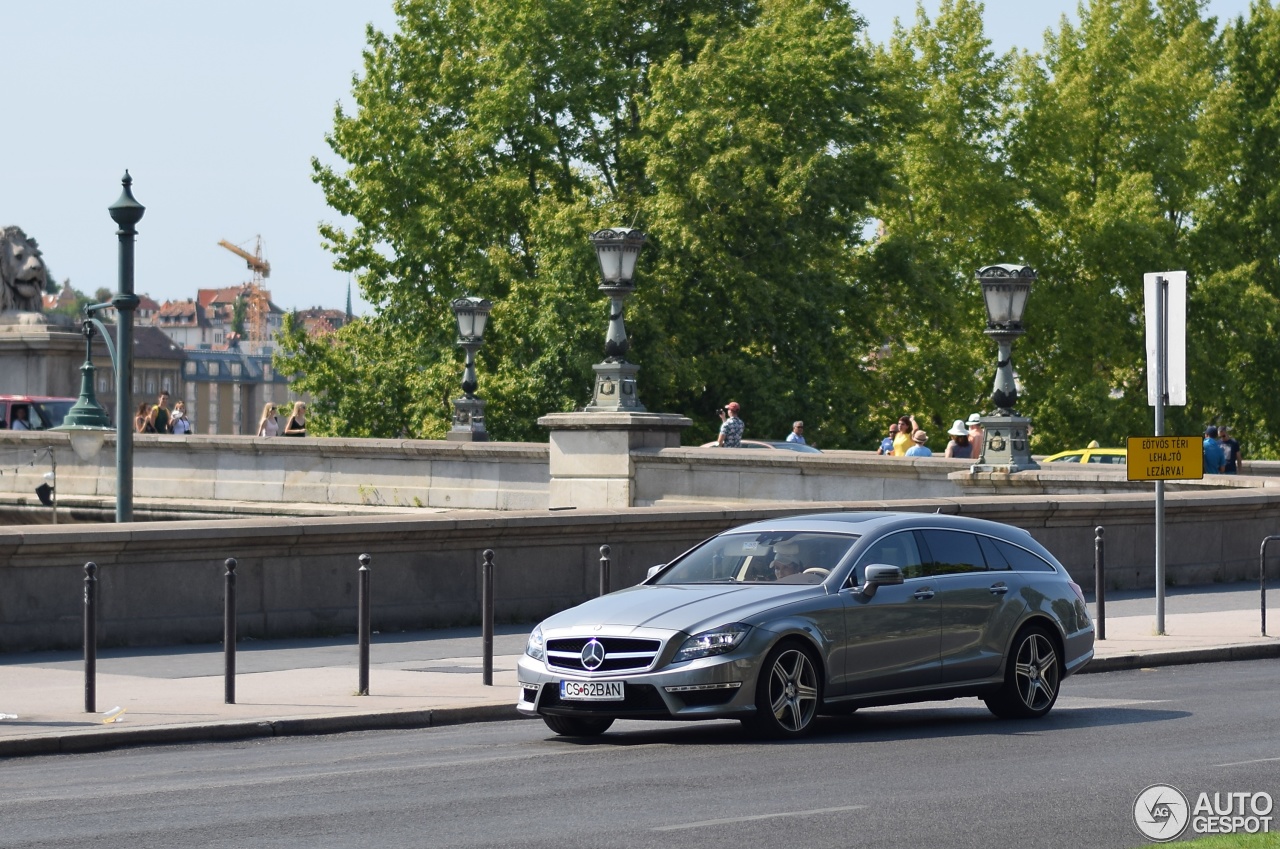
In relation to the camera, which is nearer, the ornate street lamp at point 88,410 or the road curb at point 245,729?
the road curb at point 245,729

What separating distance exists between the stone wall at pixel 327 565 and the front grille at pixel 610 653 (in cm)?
632

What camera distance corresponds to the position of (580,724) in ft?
41.7

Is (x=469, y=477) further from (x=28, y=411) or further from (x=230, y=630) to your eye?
(x=230, y=630)

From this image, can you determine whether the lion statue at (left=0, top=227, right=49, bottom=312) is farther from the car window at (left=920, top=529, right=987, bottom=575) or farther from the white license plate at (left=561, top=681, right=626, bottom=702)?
the white license plate at (left=561, top=681, right=626, bottom=702)

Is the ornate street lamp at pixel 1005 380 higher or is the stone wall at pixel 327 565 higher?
the ornate street lamp at pixel 1005 380

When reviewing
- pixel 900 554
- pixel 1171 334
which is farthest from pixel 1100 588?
pixel 900 554

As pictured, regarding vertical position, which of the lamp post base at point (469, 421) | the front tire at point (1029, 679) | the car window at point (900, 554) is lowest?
the front tire at point (1029, 679)

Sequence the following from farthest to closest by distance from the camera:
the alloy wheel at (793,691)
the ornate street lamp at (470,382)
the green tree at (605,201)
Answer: the green tree at (605,201) < the ornate street lamp at (470,382) < the alloy wheel at (793,691)

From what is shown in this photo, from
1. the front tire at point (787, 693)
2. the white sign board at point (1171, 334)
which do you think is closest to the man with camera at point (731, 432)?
the white sign board at point (1171, 334)

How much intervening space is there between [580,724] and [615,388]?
54.6ft

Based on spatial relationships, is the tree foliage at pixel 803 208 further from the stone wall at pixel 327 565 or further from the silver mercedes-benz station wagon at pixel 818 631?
the silver mercedes-benz station wagon at pixel 818 631

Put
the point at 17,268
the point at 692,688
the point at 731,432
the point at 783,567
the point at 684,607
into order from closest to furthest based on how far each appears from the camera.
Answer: the point at 692,688
the point at 684,607
the point at 783,567
the point at 731,432
the point at 17,268

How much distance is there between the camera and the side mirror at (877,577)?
12500 millimetres

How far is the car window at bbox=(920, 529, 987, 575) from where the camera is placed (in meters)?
13.3
